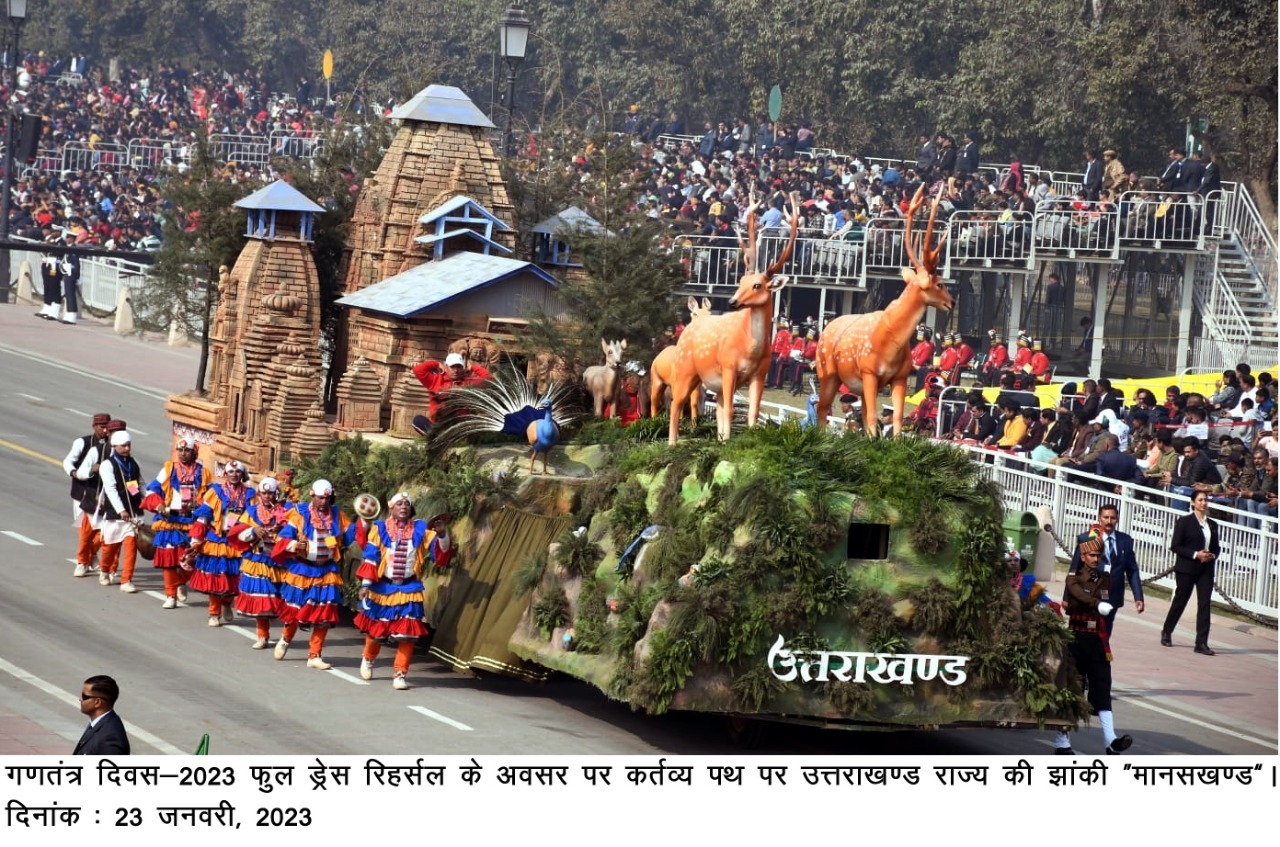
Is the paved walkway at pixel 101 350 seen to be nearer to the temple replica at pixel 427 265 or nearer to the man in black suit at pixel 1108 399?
the temple replica at pixel 427 265

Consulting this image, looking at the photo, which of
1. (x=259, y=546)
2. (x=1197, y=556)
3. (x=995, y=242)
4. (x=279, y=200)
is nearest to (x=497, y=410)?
(x=259, y=546)

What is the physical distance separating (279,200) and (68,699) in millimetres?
8197

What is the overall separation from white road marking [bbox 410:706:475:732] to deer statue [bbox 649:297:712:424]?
323cm

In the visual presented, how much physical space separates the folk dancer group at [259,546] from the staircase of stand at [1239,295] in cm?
2121

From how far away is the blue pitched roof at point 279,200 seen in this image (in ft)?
79.7

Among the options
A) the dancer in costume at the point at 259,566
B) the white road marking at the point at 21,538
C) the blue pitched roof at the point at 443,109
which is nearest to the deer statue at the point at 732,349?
the dancer in costume at the point at 259,566

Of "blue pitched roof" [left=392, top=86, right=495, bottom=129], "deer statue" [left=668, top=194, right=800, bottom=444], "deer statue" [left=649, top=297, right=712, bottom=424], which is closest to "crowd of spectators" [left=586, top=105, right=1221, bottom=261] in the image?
"blue pitched roof" [left=392, top=86, right=495, bottom=129]

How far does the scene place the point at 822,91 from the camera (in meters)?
59.2

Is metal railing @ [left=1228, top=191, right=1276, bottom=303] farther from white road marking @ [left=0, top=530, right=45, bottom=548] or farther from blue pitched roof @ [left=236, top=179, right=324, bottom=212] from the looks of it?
white road marking @ [left=0, top=530, right=45, bottom=548]

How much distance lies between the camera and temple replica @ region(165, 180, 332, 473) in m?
23.0

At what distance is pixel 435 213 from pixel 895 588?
33.8 feet

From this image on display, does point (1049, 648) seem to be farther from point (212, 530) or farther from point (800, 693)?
point (212, 530)

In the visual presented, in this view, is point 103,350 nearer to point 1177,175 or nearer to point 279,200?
point 279,200

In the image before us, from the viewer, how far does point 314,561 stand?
18.7 meters
